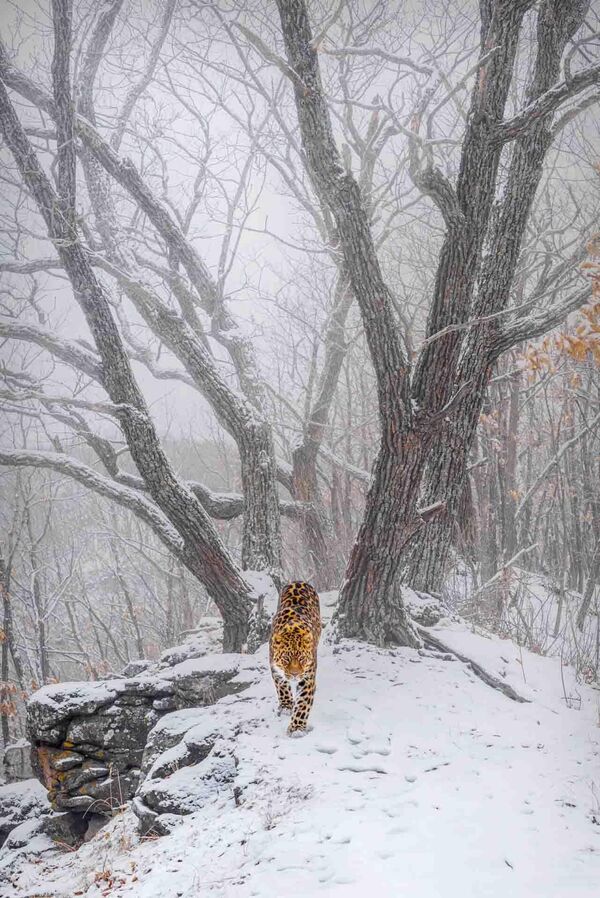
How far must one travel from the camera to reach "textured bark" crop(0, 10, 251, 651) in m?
6.62

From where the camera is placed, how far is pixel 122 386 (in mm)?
6777

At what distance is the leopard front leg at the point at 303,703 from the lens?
4.71 meters

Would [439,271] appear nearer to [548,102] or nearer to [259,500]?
[548,102]

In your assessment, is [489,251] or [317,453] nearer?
[489,251]

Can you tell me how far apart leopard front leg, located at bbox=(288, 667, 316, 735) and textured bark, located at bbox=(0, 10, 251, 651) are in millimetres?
2168

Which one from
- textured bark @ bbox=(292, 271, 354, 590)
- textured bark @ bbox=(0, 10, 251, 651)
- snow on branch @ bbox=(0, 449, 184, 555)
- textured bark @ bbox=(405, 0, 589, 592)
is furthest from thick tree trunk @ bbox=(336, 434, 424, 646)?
textured bark @ bbox=(292, 271, 354, 590)

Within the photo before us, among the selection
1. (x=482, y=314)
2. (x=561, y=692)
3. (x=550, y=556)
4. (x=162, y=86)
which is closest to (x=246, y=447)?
(x=482, y=314)

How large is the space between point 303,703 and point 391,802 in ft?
4.10

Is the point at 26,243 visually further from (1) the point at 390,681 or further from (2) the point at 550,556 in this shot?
(2) the point at 550,556

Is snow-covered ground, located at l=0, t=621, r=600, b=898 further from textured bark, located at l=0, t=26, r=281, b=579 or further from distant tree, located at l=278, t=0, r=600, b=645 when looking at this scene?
textured bark, located at l=0, t=26, r=281, b=579

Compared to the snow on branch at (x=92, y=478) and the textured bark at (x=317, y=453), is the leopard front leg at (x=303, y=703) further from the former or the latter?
the textured bark at (x=317, y=453)

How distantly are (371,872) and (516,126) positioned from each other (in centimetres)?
557

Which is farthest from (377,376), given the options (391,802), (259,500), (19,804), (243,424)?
(19,804)

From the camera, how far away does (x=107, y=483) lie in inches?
309
